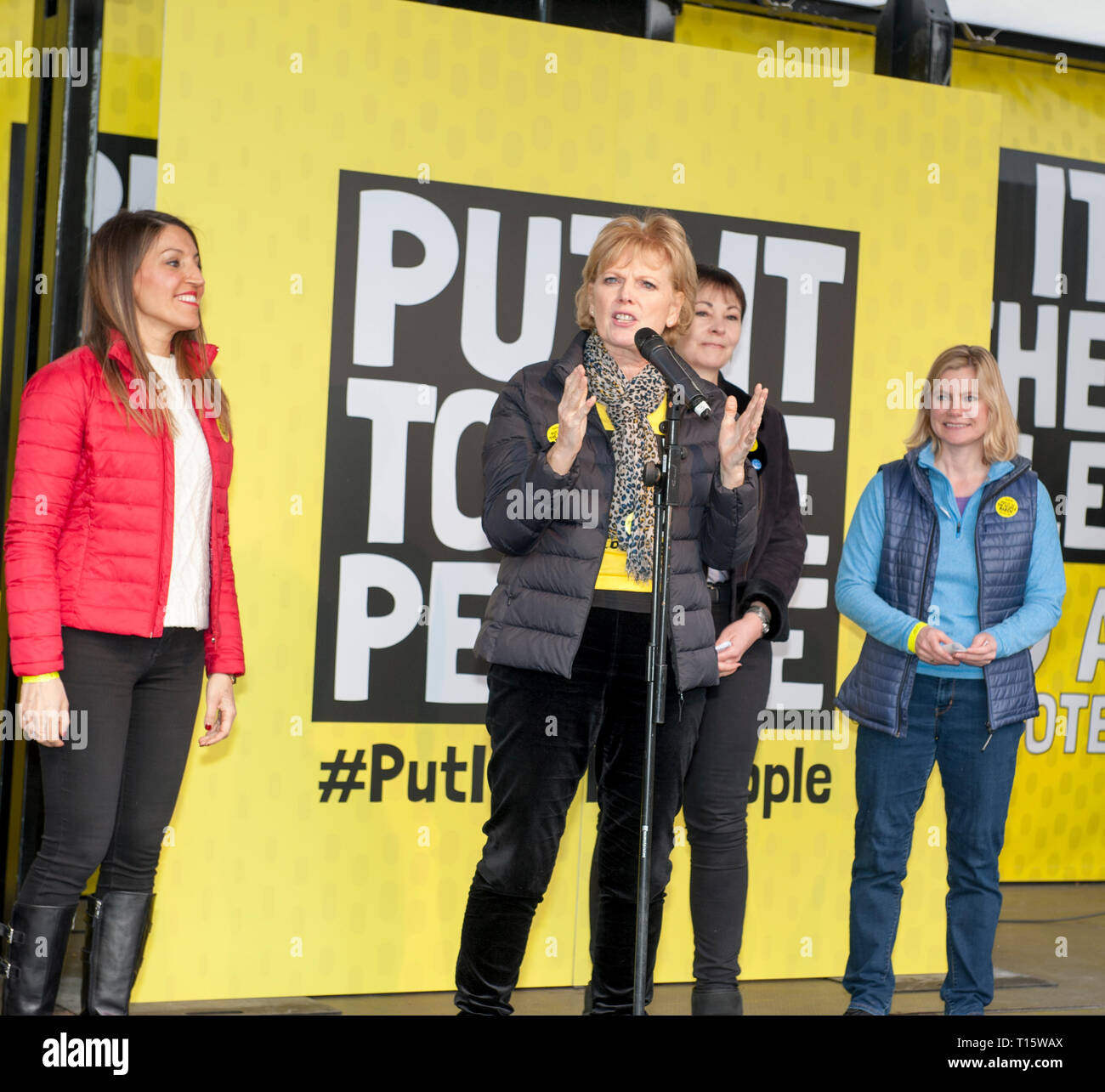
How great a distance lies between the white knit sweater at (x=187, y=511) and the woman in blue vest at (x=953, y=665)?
1.56 meters

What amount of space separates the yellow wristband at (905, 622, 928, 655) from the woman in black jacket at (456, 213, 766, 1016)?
59 cm

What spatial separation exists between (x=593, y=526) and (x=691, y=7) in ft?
12.0

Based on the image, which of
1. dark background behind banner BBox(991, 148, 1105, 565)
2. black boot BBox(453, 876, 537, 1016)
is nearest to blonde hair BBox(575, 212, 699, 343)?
black boot BBox(453, 876, 537, 1016)

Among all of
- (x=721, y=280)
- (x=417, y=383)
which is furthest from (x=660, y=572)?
(x=417, y=383)

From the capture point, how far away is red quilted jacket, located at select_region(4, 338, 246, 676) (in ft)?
8.21

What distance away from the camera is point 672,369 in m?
2.29


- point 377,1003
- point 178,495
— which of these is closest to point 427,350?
point 178,495

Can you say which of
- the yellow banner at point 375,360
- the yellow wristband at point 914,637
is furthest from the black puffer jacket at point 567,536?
the yellow banner at point 375,360

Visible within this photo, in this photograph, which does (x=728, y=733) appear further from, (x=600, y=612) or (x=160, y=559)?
(x=160, y=559)

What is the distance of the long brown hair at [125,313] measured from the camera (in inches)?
104

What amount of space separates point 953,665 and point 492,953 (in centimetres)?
128

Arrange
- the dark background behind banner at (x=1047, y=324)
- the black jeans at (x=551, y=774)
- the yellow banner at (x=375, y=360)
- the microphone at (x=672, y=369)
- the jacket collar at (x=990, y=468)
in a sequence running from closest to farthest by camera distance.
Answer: the microphone at (x=672, y=369)
the black jeans at (x=551, y=774)
the jacket collar at (x=990, y=468)
the yellow banner at (x=375, y=360)
the dark background behind banner at (x=1047, y=324)

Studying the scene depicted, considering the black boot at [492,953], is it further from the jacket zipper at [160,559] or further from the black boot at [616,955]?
the jacket zipper at [160,559]
